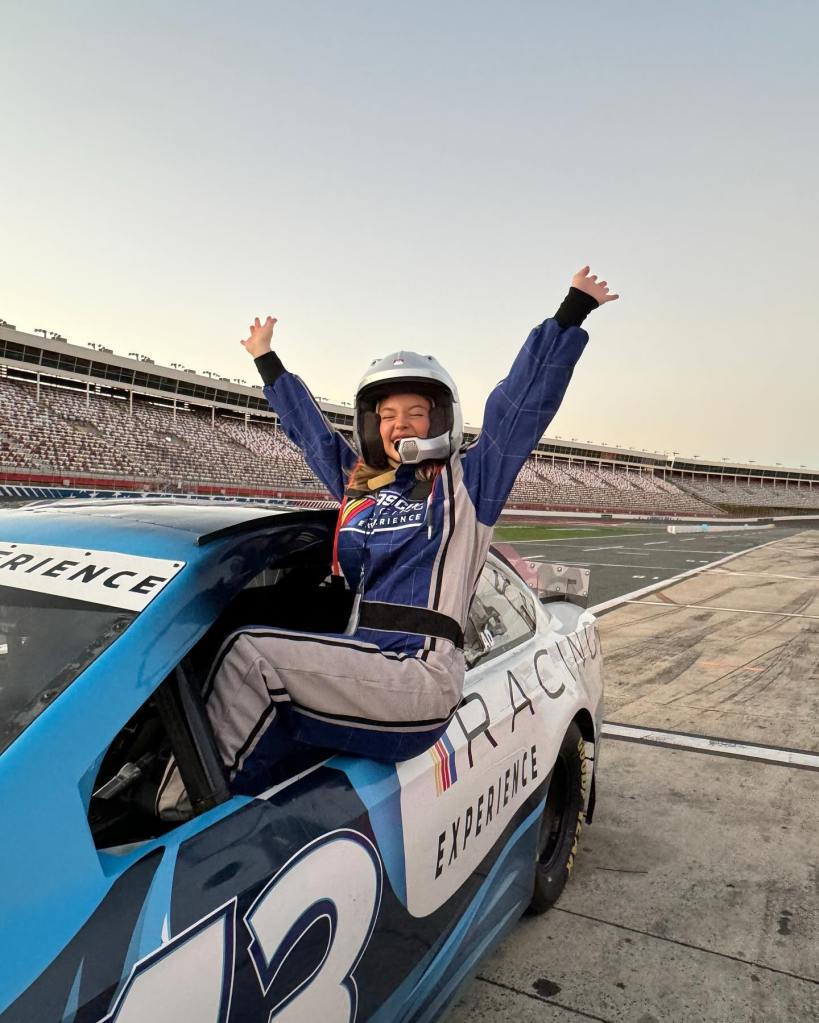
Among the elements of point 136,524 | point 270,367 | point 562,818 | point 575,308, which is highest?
point 575,308

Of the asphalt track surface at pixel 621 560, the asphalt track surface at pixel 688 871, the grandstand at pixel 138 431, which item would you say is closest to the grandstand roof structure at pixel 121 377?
the grandstand at pixel 138 431

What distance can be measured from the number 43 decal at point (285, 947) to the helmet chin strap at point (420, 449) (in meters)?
1.16

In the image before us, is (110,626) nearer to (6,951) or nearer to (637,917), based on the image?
(6,951)

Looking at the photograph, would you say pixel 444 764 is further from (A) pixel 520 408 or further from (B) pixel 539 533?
(B) pixel 539 533

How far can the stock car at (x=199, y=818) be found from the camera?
1036 mm

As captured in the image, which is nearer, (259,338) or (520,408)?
(520,408)

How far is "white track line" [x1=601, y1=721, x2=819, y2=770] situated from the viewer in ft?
13.4

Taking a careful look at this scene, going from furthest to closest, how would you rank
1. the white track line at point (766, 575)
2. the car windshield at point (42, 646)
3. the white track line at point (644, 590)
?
the white track line at point (766, 575) < the white track line at point (644, 590) < the car windshield at point (42, 646)

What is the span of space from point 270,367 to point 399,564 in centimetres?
147

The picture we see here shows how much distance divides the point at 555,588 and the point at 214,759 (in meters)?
2.71

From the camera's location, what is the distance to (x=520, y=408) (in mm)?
2162

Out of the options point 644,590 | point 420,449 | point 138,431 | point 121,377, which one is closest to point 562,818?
point 420,449

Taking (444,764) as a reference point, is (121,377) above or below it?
above

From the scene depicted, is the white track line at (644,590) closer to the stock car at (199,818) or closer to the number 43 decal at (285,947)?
the stock car at (199,818)
